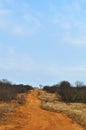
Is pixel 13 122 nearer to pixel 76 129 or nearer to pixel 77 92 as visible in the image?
pixel 76 129

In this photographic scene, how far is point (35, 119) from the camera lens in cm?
2464

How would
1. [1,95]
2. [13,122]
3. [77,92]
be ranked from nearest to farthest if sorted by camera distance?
[13,122] → [1,95] → [77,92]

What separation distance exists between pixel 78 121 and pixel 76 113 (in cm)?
379

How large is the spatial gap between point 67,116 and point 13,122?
520cm

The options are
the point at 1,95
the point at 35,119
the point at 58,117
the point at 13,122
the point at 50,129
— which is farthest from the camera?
the point at 1,95

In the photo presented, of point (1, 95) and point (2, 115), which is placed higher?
point (1, 95)

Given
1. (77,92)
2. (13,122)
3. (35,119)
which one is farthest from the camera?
(77,92)

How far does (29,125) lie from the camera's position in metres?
21.6

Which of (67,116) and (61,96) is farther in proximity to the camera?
(61,96)

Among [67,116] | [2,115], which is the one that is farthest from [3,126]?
[67,116]

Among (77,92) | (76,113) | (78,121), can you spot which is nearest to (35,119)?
(78,121)

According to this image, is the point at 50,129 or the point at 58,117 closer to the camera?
the point at 50,129

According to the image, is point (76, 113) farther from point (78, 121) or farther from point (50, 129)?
point (50, 129)

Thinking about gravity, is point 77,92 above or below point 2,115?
above
